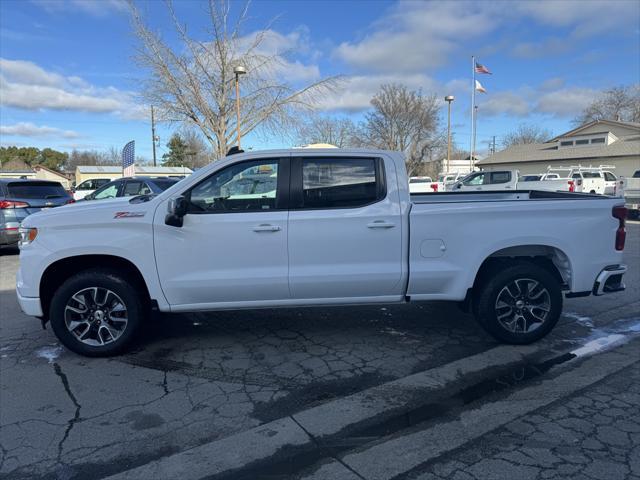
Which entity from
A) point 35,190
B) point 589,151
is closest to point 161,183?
point 35,190

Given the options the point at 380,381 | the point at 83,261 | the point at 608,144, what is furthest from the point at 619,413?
the point at 608,144

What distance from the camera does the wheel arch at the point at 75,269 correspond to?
4.23m

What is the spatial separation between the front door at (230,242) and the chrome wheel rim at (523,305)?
213 cm

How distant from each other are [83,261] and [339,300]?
2400 mm

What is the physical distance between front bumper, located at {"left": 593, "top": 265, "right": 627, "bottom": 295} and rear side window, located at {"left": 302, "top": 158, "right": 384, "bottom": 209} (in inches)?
90.2

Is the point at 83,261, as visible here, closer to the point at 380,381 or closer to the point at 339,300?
the point at 339,300

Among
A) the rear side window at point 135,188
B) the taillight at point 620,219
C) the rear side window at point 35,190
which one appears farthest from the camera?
the rear side window at point 135,188

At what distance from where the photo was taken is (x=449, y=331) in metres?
5.03

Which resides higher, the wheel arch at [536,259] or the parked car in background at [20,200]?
the parked car in background at [20,200]

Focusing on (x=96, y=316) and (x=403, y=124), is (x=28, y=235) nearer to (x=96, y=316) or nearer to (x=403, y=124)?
(x=96, y=316)

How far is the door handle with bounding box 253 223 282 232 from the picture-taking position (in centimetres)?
414

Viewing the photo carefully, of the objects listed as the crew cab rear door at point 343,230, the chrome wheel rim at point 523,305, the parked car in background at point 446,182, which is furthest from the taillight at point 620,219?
the parked car in background at point 446,182

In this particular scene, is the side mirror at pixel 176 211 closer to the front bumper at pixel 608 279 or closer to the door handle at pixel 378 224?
the door handle at pixel 378 224

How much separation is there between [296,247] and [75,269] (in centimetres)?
209
